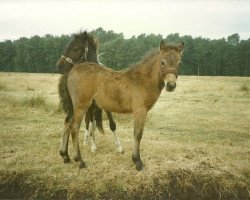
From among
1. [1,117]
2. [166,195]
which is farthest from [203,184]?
[1,117]

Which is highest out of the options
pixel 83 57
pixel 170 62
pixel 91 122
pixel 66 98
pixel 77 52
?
pixel 77 52

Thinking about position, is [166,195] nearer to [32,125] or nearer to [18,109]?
[32,125]

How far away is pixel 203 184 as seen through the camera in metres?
6.15

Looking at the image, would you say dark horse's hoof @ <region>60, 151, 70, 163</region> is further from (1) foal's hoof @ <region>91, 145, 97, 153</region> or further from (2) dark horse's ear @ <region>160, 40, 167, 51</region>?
(2) dark horse's ear @ <region>160, 40, 167, 51</region>

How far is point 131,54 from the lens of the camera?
61.0 meters

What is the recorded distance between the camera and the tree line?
6103 cm

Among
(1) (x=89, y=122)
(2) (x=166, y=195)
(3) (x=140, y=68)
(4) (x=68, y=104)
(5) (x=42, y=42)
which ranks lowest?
(2) (x=166, y=195)

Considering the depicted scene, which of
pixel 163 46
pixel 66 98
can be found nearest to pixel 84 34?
pixel 66 98

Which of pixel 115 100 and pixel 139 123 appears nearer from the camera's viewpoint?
pixel 139 123

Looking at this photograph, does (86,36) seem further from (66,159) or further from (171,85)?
(171,85)

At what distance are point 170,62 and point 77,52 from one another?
9.39ft

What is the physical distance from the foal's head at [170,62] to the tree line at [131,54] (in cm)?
5178

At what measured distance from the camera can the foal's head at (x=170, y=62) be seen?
552 centimetres

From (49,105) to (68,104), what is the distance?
21.8ft
